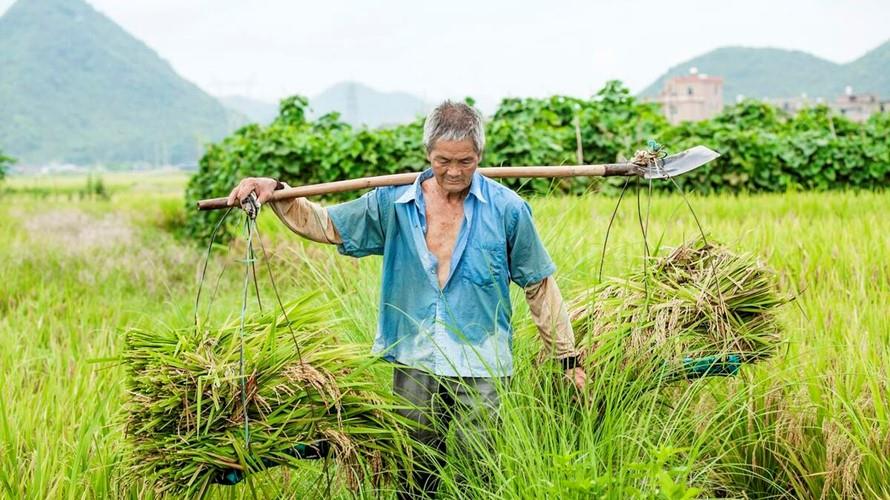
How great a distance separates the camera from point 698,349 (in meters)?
2.73

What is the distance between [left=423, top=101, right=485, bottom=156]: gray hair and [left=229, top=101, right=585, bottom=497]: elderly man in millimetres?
70

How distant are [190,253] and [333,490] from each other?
6469 millimetres

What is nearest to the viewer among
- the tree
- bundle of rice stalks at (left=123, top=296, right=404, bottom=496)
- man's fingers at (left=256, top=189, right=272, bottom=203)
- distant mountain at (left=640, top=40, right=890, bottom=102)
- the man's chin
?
bundle of rice stalks at (left=123, top=296, right=404, bottom=496)

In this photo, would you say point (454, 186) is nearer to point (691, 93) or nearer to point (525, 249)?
point (525, 249)

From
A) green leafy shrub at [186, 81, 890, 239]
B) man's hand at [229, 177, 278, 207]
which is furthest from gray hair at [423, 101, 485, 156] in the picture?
green leafy shrub at [186, 81, 890, 239]

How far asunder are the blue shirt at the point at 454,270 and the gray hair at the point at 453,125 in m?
0.19

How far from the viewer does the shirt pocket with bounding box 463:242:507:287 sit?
2.61 meters

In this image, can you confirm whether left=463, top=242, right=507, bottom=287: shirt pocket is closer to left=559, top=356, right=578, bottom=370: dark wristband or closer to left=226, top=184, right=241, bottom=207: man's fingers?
left=559, top=356, right=578, bottom=370: dark wristband

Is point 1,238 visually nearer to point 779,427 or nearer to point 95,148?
point 779,427

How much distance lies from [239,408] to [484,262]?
0.81 m

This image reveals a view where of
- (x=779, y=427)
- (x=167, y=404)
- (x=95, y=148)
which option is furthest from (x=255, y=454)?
(x=95, y=148)

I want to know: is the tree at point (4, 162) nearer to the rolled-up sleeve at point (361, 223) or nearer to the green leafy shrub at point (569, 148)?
the green leafy shrub at point (569, 148)

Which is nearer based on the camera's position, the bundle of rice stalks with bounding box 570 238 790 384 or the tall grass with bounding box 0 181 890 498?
the tall grass with bounding box 0 181 890 498

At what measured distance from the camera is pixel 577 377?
2.69 metres
